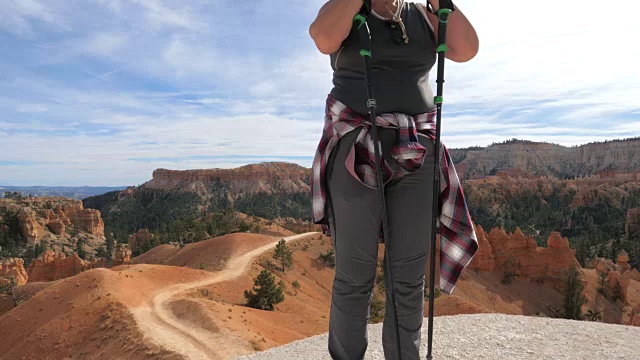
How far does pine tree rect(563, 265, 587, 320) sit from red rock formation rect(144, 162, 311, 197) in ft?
285

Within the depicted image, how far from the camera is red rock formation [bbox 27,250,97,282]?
30203 millimetres

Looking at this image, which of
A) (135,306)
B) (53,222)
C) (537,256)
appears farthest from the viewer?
Answer: (53,222)

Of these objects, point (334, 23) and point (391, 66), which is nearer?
point (334, 23)

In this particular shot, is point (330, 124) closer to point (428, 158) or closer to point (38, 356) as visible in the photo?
point (428, 158)

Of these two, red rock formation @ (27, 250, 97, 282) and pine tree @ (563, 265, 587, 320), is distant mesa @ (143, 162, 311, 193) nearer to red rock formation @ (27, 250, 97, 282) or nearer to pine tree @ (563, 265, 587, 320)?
red rock formation @ (27, 250, 97, 282)

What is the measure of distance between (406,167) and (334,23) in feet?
2.30

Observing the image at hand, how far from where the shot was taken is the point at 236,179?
11512 centimetres

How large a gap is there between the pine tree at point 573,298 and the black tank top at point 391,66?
1102 inches

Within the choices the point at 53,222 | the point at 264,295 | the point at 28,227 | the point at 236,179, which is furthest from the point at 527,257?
the point at 236,179

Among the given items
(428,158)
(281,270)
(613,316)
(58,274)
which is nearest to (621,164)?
(613,316)

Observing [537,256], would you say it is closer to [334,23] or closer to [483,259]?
[483,259]

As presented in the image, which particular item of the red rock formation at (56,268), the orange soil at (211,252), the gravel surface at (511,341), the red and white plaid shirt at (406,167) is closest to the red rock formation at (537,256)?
the orange soil at (211,252)

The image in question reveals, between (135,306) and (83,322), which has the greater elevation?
(135,306)

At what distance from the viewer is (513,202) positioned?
77000mm
